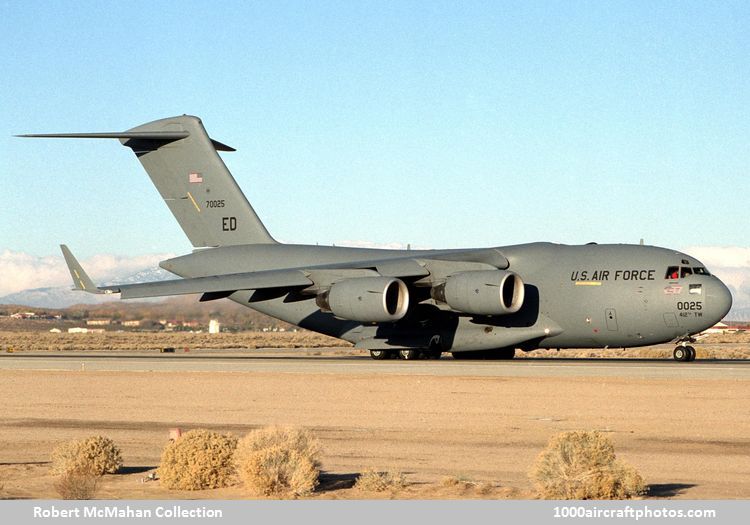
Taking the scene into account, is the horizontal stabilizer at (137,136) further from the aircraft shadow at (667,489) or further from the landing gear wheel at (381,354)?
the aircraft shadow at (667,489)

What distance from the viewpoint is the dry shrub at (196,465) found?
39.1 ft

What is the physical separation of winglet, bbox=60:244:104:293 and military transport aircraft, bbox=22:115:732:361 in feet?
0.14

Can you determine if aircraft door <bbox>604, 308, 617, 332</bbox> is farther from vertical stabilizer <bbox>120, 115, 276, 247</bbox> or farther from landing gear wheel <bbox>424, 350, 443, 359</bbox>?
vertical stabilizer <bbox>120, 115, 276, 247</bbox>

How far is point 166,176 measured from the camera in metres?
39.6

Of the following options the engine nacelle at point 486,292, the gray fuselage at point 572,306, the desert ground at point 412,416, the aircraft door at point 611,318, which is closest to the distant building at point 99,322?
the gray fuselage at point 572,306

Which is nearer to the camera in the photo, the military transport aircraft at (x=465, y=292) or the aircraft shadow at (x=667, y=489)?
the aircraft shadow at (x=667, y=489)

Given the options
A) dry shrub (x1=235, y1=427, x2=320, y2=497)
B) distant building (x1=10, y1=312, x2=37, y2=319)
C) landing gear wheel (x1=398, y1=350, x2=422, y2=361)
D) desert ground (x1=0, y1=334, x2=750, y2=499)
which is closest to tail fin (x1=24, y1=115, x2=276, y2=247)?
landing gear wheel (x1=398, y1=350, x2=422, y2=361)

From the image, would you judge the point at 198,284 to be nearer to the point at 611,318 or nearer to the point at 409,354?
the point at 409,354

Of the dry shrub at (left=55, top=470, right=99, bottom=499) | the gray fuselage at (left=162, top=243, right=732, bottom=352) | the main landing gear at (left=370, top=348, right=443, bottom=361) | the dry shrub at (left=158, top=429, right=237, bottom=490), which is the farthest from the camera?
the main landing gear at (left=370, top=348, right=443, bottom=361)

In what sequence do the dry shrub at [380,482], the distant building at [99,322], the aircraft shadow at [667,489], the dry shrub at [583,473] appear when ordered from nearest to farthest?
the dry shrub at [583,473], the aircraft shadow at [667,489], the dry shrub at [380,482], the distant building at [99,322]

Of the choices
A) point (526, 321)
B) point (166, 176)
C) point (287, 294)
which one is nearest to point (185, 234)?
point (166, 176)

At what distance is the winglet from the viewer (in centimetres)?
3444

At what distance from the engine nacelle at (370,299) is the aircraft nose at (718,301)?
8299 mm

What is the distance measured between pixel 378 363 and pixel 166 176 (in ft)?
39.7
